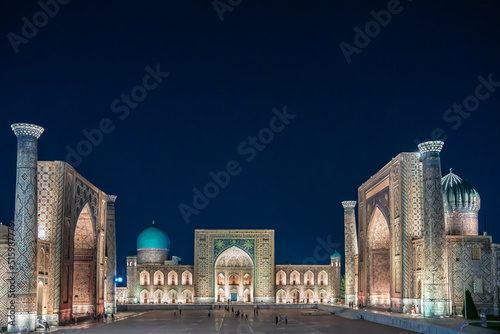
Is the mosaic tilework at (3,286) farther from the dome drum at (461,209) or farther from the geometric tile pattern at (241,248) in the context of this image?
the geometric tile pattern at (241,248)

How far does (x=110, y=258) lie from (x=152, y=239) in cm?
1826

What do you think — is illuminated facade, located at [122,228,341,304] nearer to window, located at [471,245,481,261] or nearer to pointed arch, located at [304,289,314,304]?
pointed arch, located at [304,289,314,304]

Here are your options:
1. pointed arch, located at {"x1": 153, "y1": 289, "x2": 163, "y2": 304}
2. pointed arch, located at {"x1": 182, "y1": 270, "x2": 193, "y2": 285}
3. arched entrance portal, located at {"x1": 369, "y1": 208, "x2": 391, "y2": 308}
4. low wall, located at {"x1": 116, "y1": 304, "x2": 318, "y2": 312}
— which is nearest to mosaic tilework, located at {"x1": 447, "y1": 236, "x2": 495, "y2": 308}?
arched entrance portal, located at {"x1": 369, "y1": 208, "x2": 391, "y2": 308}

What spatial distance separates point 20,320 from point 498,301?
20.9 m

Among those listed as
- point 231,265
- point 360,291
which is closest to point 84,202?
point 360,291

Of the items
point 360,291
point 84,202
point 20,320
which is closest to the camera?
point 20,320

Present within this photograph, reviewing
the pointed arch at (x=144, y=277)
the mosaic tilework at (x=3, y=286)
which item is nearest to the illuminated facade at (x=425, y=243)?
the mosaic tilework at (x=3, y=286)

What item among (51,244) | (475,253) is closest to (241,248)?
(475,253)

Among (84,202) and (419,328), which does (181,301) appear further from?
(419,328)

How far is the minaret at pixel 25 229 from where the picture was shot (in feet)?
70.4

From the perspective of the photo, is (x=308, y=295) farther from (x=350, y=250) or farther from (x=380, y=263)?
(x=380, y=263)

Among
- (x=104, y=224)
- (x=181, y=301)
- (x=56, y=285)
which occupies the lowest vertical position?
(x=181, y=301)

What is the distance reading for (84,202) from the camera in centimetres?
2955

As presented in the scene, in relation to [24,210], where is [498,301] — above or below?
below
